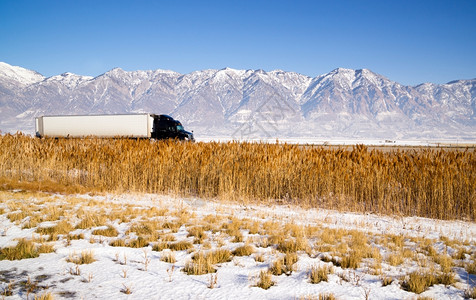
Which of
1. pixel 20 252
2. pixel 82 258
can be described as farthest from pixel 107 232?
pixel 20 252

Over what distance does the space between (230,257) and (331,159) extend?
7.39 meters

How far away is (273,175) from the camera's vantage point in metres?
10.9

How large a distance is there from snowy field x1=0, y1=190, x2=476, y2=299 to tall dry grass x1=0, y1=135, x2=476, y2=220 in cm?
122

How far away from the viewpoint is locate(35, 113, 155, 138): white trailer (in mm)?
33500

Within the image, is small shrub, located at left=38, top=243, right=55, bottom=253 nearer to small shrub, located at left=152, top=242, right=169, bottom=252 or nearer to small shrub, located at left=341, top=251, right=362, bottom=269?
small shrub, located at left=152, top=242, right=169, bottom=252

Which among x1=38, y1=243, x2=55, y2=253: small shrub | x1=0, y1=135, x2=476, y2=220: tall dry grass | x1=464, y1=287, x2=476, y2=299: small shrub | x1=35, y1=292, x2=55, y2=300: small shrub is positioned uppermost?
x1=0, y1=135, x2=476, y2=220: tall dry grass

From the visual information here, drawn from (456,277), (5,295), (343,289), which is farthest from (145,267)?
(456,277)

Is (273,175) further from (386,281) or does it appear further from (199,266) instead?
(386,281)

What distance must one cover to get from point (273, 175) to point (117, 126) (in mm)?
27316

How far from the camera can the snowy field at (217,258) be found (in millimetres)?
4160

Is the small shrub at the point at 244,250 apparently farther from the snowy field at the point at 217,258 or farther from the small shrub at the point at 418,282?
the small shrub at the point at 418,282

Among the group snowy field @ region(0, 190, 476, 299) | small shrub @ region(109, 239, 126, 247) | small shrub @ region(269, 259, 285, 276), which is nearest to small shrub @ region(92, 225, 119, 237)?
snowy field @ region(0, 190, 476, 299)

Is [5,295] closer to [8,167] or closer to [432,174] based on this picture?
[432,174]

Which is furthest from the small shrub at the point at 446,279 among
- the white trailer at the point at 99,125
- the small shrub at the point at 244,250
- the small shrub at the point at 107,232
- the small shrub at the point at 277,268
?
the white trailer at the point at 99,125
